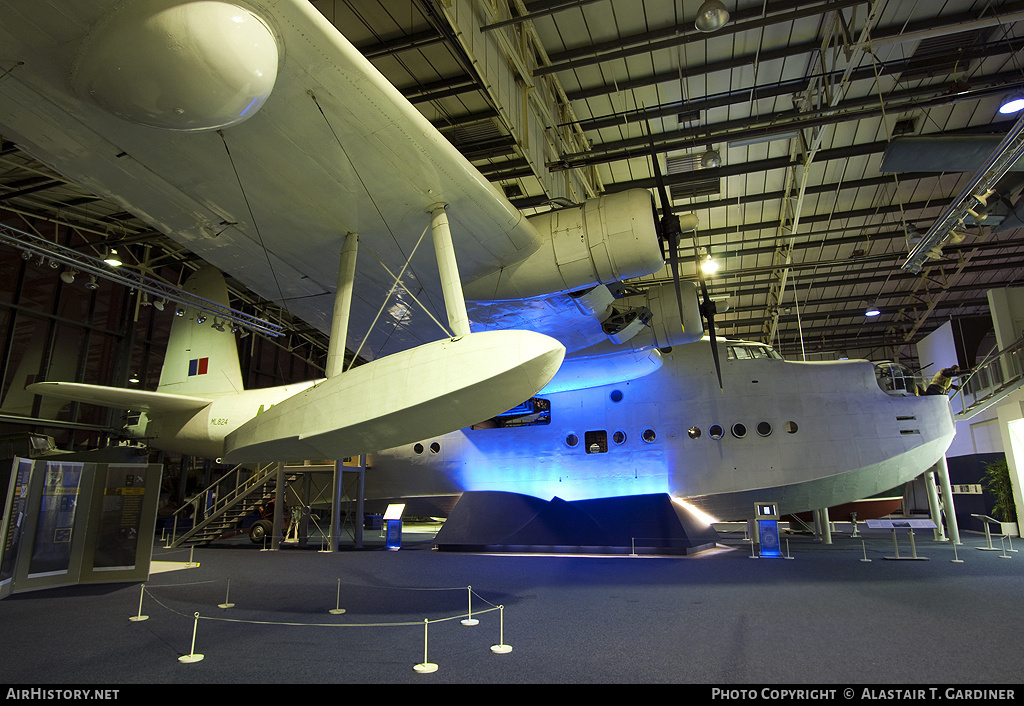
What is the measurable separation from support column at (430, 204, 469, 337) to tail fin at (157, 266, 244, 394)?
21.3ft

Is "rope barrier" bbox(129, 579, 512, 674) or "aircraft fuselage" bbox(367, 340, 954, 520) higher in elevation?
"aircraft fuselage" bbox(367, 340, 954, 520)

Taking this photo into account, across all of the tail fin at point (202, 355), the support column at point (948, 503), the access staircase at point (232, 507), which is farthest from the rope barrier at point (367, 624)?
the support column at point (948, 503)

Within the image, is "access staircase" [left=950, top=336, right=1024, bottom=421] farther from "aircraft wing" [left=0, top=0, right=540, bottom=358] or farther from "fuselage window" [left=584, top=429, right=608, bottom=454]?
"aircraft wing" [left=0, top=0, right=540, bottom=358]

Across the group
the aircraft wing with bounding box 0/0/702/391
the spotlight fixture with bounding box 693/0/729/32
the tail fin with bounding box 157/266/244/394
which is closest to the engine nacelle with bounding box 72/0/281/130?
the aircraft wing with bounding box 0/0/702/391

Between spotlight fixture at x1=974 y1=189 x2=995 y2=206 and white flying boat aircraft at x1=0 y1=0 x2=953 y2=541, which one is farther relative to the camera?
spotlight fixture at x1=974 y1=189 x2=995 y2=206

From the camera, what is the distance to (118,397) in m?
8.25

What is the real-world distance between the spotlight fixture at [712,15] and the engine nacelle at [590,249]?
2.78m

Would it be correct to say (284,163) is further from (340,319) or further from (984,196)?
(984,196)

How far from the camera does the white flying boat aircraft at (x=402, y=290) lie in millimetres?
3977

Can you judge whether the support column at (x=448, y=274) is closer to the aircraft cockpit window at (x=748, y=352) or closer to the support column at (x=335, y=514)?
the aircraft cockpit window at (x=748, y=352)

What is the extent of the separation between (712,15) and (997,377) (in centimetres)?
1630

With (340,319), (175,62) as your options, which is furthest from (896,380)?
(175,62)

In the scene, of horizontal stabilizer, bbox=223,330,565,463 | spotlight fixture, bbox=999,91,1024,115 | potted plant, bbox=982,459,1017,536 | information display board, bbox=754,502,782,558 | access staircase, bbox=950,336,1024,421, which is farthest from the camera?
access staircase, bbox=950,336,1024,421

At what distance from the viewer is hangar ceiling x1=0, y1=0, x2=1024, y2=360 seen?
8.94 metres
